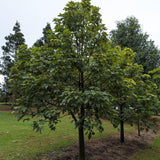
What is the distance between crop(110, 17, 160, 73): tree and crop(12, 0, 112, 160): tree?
12.3 meters

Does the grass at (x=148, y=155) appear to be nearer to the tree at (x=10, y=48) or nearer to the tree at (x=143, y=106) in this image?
the tree at (x=143, y=106)

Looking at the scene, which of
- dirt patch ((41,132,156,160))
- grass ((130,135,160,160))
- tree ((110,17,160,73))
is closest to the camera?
dirt patch ((41,132,156,160))

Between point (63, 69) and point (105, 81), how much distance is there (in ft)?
4.86

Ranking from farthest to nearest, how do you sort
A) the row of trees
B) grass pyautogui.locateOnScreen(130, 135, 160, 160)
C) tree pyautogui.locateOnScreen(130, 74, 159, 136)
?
1. tree pyautogui.locateOnScreen(130, 74, 159, 136)
2. grass pyautogui.locateOnScreen(130, 135, 160, 160)
3. the row of trees

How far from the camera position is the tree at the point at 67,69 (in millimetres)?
4148

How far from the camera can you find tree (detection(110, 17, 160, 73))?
1702 centimetres

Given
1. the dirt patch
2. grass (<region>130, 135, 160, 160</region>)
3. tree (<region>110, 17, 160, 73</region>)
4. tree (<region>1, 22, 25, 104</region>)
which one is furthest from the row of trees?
tree (<region>1, 22, 25, 104</region>)

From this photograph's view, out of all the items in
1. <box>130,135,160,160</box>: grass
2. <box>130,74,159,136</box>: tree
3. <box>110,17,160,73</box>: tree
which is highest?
<box>110,17,160,73</box>: tree

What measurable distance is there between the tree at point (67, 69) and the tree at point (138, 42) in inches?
484

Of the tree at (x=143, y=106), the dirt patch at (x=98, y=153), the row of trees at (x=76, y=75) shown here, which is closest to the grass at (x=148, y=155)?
the dirt patch at (x=98, y=153)

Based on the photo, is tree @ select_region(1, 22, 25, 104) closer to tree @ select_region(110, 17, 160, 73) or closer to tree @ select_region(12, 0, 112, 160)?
tree @ select_region(110, 17, 160, 73)

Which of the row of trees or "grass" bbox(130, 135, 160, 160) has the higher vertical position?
the row of trees

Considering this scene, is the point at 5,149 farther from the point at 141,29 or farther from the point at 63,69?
the point at 141,29

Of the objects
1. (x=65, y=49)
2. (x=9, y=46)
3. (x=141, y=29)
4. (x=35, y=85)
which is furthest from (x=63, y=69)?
(x=9, y=46)
